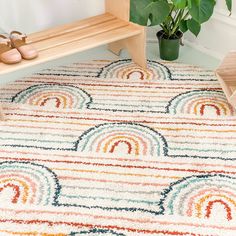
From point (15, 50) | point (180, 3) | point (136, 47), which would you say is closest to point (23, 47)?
point (15, 50)

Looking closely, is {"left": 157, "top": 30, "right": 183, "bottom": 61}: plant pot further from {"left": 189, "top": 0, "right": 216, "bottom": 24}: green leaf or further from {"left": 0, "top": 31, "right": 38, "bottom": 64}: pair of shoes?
{"left": 0, "top": 31, "right": 38, "bottom": 64}: pair of shoes

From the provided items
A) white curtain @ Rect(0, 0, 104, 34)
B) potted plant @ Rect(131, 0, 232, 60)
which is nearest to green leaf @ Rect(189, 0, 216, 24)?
potted plant @ Rect(131, 0, 232, 60)

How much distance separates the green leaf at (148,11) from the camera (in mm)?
1966

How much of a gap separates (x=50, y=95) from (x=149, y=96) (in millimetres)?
469

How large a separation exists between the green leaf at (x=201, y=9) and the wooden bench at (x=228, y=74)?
0.21 meters

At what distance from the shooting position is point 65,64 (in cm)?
227

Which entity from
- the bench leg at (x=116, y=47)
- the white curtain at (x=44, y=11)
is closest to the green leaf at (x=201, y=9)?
the bench leg at (x=116, y=47)

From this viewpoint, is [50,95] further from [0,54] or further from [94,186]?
[94,186]

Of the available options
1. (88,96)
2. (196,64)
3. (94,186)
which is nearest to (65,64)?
(88,96)

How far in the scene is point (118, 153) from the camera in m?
1.64

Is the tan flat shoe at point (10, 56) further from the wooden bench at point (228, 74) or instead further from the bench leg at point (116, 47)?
the wooden bench at point (228, 74)

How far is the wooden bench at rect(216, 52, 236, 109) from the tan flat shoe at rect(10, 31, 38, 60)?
852mm

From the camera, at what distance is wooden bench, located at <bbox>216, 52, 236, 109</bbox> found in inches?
75.0

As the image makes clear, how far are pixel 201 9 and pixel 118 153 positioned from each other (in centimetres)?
80
